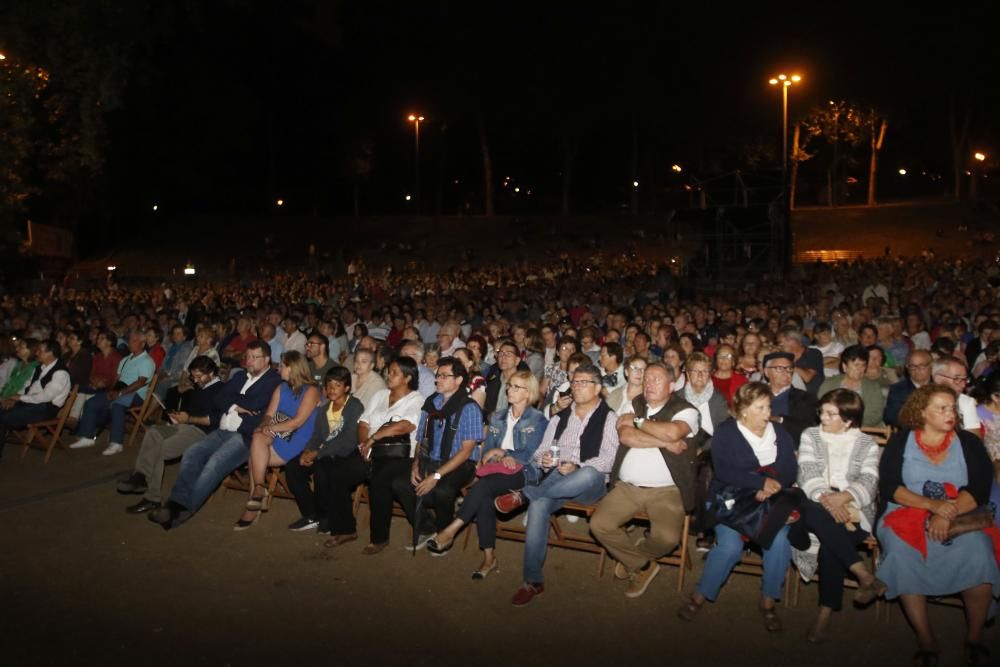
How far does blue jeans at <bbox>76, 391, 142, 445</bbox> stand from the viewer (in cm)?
903

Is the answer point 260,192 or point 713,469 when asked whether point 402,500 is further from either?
point 260,192

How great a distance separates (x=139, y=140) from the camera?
4281cm

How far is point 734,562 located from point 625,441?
3.11 feet

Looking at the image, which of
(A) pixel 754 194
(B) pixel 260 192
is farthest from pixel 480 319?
(B) pixel 260 192

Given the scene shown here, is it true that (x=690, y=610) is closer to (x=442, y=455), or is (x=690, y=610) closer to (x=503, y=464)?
(x=503, y=464)

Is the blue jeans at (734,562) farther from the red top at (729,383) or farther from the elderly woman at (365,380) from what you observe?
the elderly woman at (365,380)

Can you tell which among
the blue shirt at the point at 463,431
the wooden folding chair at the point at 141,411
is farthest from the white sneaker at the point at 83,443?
the blue shirt at the point at 463,431

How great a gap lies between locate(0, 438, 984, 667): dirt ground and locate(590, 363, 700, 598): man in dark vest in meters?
0.27

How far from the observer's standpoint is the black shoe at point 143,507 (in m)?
6.79

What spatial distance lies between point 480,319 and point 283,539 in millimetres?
8063

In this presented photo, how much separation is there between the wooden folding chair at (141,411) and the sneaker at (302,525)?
10.2 ft

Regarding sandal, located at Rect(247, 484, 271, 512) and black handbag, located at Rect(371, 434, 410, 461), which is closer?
black handbag, located at Rect(371, 434, 410, 461)

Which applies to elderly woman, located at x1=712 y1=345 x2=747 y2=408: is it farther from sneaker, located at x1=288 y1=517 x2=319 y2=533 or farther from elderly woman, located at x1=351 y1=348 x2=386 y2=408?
sneaker, located at x1=288 y1=517 x2=319 y2=533

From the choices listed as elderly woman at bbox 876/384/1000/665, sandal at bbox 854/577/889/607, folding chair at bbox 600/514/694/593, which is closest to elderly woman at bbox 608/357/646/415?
folding chair at bbox 600/514/694/593
